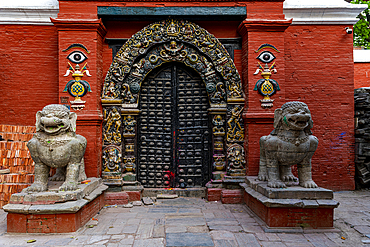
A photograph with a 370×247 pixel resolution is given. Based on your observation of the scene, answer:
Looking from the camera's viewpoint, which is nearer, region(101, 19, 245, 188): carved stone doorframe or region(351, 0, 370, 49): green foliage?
region(101, 19, 245, 188): carved stone doorframe

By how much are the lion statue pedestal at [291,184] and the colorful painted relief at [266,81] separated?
110 cm

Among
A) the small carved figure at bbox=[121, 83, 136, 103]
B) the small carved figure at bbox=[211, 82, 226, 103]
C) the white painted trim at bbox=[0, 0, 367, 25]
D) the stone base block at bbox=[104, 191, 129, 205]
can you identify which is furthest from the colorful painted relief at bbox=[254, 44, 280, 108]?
the stone base block at bbox=[104, 191, 129, 205]

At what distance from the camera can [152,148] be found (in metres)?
6.06

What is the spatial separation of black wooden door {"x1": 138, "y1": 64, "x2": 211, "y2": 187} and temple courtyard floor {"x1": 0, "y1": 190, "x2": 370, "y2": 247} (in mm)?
845

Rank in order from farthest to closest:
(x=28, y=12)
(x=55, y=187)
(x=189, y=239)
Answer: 1. (x=28, y=12)
2. (x=55, y=187)
3. (x=189, y=239)

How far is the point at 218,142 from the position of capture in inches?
233

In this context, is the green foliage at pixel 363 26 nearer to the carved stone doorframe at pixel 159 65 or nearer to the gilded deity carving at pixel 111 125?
the carved stone doorframe at pixel 159 65

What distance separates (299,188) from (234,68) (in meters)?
2.82

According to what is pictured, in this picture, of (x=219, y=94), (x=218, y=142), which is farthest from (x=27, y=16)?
(x=218, y=142)

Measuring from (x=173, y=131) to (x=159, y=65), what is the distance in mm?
1491

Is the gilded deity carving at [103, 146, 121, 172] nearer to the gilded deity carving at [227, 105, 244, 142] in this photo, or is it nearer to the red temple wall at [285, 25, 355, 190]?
the gilded deity carving at [227, 105, 244, 142]

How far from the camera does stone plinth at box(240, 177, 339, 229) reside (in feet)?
13.5

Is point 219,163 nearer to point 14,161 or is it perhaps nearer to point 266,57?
point 266,57

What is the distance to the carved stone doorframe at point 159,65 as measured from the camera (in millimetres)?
5793
